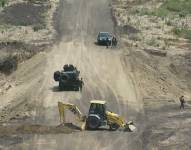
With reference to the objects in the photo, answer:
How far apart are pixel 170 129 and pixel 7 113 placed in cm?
1529

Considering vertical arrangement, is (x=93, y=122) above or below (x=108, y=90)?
above

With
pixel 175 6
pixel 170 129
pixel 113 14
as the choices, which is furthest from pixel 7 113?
pixel 175 6

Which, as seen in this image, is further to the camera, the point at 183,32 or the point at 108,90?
the point at 183,32

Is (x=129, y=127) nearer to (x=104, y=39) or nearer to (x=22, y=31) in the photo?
(x=104, y=39)

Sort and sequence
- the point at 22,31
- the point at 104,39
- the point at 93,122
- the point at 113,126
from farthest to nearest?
the point at 22,31, the point at 104,39, the point at 113,126, the point at 93,122

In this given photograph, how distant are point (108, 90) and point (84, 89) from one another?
8.14 feet

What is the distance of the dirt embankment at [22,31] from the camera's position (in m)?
70.9

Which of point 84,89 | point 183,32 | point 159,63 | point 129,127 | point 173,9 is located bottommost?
point 129,127

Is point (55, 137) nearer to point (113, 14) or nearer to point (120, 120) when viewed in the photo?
point (120, 120)

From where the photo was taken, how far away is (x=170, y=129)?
5056 cm

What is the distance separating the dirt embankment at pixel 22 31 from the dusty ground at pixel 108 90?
1336 millimetres

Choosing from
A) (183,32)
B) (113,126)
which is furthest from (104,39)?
(113,126)

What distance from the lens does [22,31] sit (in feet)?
281

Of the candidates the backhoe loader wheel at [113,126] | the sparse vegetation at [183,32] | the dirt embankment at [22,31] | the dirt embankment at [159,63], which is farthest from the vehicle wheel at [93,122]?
the sparse vegetation at [183,32]
